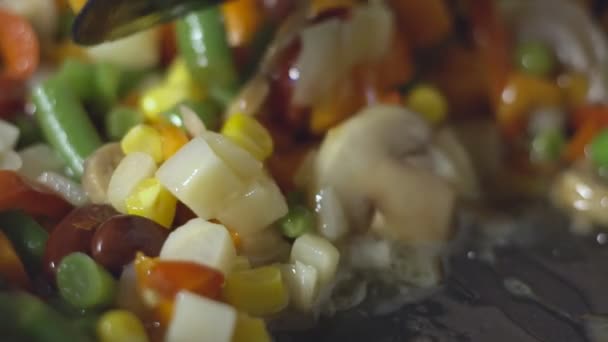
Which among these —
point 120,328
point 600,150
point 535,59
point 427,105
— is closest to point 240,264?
point 120,328

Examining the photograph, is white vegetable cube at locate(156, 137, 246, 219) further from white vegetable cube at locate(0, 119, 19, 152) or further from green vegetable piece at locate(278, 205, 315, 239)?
white vegetable cube at locate(0, 119, 19, 152)

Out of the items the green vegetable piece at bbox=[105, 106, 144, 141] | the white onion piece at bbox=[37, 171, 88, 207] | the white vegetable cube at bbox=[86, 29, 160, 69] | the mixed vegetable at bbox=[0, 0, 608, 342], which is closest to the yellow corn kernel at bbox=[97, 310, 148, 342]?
the mixed vegetable at bbox=[0, 0, 608, 342]

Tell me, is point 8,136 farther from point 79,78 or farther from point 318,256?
point 318,256

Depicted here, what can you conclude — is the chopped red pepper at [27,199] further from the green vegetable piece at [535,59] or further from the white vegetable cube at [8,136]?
the green vegetable piece at [535,59]

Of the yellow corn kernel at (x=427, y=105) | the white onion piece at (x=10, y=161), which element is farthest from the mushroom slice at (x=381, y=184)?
the white onion piece at (x=10, y=161)

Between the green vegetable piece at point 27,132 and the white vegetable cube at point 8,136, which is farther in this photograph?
the green vegetable piece at point 27,132

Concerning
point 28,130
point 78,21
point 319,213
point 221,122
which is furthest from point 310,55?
point 28,130

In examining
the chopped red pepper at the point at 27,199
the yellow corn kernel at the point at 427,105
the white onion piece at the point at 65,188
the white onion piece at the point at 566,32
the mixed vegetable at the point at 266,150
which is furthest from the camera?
the white onion piece at the point at 566,32
